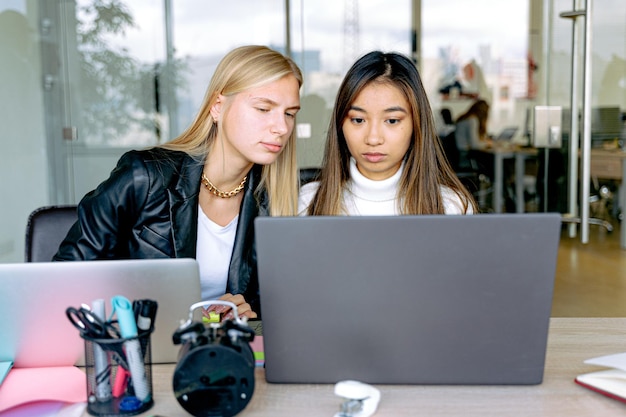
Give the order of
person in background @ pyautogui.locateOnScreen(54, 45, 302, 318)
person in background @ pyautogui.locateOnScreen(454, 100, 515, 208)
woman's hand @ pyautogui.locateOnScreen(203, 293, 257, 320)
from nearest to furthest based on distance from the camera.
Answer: woman's hand @ pyautogui.locateOnScreen(203, 293, 257, 320) < person in background @ pyautogui.locateOnScreen(54, 45, 302, 318) < person in background @ pyautogui.locateOnScreen(454, 100, 515, 208)

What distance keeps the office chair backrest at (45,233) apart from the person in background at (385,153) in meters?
0.66

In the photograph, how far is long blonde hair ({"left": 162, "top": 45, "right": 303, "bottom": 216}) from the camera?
67.2 inches

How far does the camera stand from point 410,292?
959 mm

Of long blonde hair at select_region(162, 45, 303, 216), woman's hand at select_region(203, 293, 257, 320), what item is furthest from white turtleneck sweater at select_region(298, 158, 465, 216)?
woman's hand at select_region(203, 293, 257, 320)

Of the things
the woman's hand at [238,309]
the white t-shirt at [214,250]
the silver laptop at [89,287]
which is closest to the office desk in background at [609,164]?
the white t-shirt at [214,250]

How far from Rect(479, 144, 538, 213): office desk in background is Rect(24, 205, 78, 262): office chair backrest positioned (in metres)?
4.26

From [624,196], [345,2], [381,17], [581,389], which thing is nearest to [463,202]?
[581,389]

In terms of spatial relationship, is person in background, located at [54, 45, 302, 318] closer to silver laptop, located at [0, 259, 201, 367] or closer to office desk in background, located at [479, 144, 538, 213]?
silver laptop, located at [0, 259, 201, 367]

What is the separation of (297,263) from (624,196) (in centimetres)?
578

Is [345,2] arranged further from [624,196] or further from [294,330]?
[294,330]

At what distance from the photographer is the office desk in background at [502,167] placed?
567 centimetres

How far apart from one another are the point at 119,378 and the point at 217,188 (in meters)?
0.92

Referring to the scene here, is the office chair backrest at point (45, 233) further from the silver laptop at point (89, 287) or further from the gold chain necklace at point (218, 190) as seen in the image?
the silver laptop at point (89, 287)

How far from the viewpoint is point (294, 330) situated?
3.23 ft
